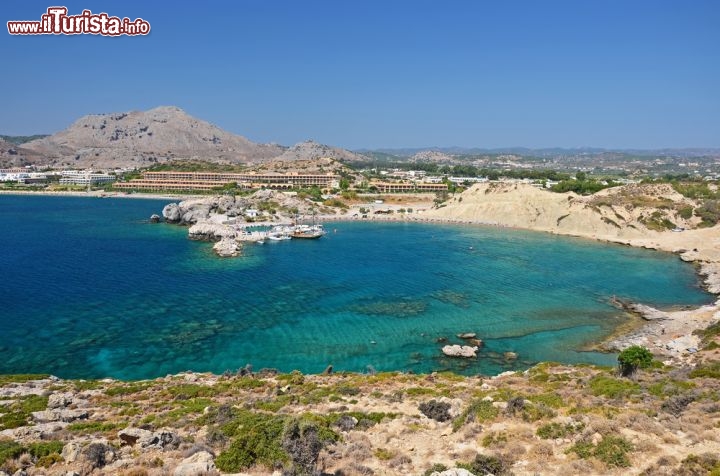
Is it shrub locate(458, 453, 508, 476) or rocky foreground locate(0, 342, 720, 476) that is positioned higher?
shrub locate(458, 453, 508, 476)

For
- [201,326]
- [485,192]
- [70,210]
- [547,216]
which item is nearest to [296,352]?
[201,326]

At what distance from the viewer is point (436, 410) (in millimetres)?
22328

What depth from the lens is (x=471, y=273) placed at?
70750 millimetres

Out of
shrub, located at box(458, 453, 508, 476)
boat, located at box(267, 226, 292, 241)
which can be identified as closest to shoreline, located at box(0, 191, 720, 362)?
shrub, located at box(458, 453, 508, 476)

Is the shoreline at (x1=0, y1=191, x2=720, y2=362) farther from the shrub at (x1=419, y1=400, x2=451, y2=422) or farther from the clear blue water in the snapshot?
the shrub at (x1=419, y1=400, x2=451, y2=422)

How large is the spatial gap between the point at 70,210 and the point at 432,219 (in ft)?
358

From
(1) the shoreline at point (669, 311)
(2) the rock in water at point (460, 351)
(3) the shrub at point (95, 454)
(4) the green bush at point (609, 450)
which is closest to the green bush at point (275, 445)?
(3) the shrub at point (95, 454)

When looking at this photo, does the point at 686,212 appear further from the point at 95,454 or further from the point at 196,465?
the point at 95,454

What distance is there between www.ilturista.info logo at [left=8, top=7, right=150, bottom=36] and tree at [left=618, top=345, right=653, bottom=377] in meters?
57.9

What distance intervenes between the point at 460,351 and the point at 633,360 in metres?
13.6

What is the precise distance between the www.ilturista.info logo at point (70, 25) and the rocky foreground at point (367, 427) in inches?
1628

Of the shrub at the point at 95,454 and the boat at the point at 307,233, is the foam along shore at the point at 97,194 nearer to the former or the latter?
the boat at the point at 307,233

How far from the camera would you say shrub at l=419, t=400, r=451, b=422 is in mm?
21906

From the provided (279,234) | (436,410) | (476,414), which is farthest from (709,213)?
(476,414)
